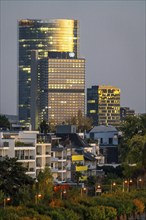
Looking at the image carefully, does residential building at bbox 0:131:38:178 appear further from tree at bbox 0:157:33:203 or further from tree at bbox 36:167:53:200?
tree at bbox 0:157:33:203

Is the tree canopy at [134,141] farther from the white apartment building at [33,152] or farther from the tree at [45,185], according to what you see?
the tree at [45,185]

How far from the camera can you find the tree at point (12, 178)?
288 feet

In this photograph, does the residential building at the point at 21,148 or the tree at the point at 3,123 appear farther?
the tree at the point at 3,123

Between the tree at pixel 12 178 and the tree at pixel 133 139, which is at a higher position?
the tree at pixel 133 139

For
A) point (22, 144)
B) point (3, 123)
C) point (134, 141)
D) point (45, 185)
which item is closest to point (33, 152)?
point (22, 144)

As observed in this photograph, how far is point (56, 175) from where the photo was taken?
11781 cm

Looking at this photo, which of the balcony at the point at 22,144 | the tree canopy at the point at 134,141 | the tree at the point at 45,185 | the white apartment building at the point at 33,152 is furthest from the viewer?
the tree canopy at the point at 134,141

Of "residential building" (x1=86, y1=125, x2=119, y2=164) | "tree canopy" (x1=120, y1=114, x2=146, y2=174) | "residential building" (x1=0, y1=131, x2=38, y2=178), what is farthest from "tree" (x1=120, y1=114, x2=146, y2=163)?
"residential building" (x1=0, y1=131, x2=38, y2=178)

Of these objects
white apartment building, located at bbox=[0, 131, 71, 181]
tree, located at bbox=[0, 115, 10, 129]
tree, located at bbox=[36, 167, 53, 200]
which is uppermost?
tree, located at bbox=[0, 115, 10, 129]

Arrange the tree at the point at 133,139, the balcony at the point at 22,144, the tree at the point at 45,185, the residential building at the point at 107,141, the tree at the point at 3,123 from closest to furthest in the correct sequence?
the tree at the point at 45,185 < the balcony at the point at 22,144 < the tree at the point at 133,139 < the tree at the point at 3,123 < the residential building at the point at 107,141

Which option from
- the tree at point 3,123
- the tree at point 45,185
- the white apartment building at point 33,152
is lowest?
the tree at point 45,185

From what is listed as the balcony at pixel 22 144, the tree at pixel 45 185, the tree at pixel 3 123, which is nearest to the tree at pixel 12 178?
the tree at pixel 45 185

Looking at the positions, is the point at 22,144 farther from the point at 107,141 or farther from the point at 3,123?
the point at 107,141

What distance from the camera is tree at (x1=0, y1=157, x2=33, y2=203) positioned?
8781 centimetres
